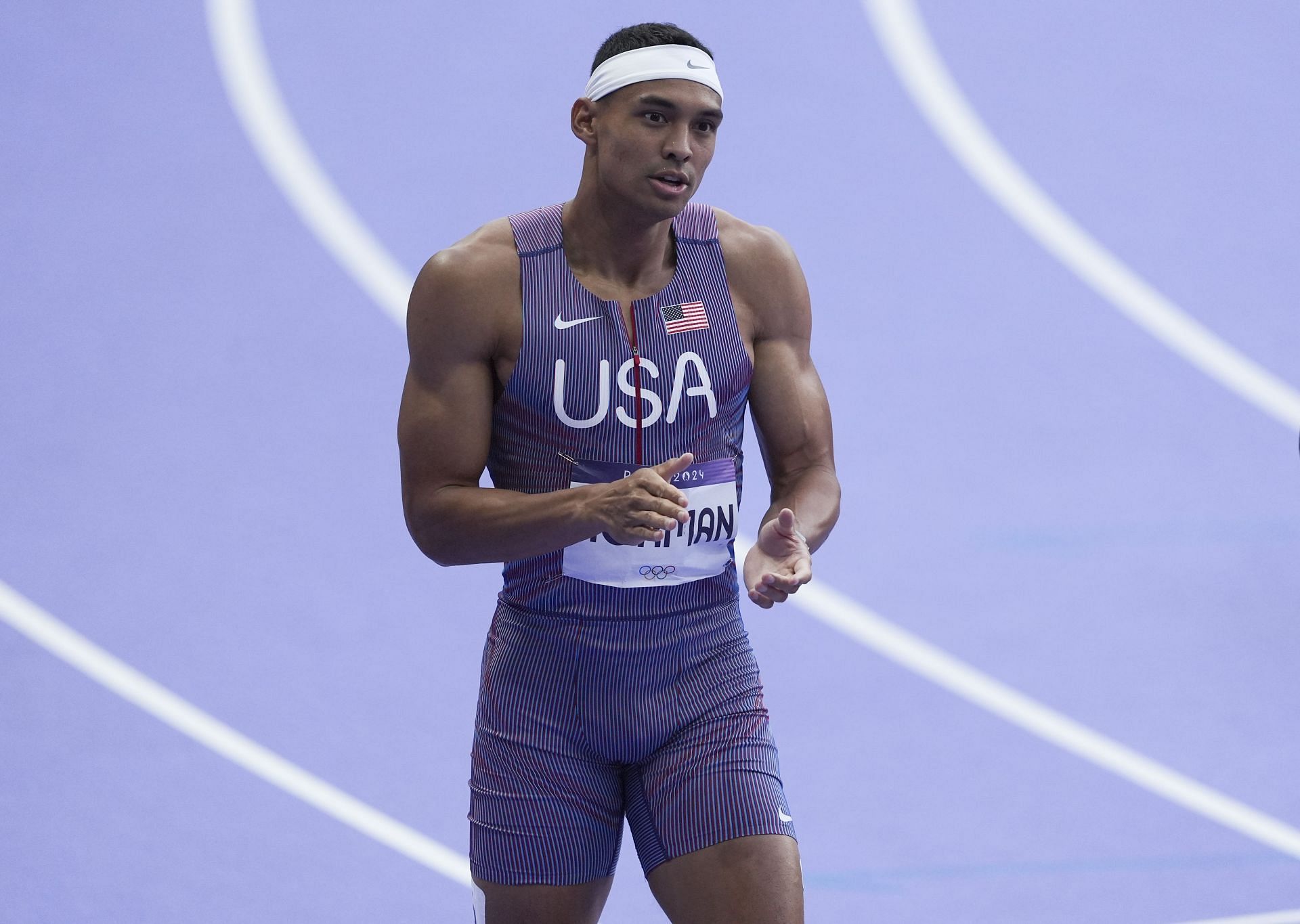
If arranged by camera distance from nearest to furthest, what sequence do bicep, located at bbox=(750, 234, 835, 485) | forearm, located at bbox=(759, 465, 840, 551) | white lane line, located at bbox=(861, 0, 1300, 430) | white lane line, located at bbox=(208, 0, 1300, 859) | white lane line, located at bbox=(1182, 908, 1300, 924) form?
forearm, located at bbox=(759, 465, 840, 551) → bicep, located at bbox=(750, 234, 835, 485) → white lane line, located at bbox=(1182, 908, 1300, 924) → white lane line, located at bbox=(208, 0, 1300, 859) → white lane line, located at bbox=(861, 0, 1300, 430)

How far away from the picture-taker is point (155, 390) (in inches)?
263

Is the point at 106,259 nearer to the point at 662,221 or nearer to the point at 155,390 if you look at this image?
the point at 155,390

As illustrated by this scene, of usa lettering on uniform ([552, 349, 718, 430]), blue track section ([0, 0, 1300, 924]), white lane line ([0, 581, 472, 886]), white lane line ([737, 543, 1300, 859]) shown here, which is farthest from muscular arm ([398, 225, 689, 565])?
white lane line ([737, 543, 1300, 859])

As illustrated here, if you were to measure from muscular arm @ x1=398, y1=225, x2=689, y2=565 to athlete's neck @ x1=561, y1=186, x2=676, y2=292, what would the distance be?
0.13 m

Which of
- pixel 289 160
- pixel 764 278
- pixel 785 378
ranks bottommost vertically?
pixel 785 378

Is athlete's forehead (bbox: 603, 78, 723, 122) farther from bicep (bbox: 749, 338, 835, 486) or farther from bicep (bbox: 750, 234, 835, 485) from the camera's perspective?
bicep (bbox: 749, 338, 835, 486)

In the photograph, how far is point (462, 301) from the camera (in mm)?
2904

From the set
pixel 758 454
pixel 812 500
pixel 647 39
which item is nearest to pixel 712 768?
pixel 812 500

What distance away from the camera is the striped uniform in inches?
115

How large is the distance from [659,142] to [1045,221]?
16.9 feet

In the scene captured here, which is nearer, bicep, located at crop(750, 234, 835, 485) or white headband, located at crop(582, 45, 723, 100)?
white headband, located at crop(582, 45, 723, 100)

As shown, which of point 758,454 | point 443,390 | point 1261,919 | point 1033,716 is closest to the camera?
point 443,390

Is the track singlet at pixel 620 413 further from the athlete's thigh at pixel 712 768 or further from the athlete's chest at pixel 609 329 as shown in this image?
the athlete's thigh at pixel 712 768

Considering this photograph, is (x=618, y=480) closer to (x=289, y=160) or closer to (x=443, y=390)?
(x=443, y=390)
